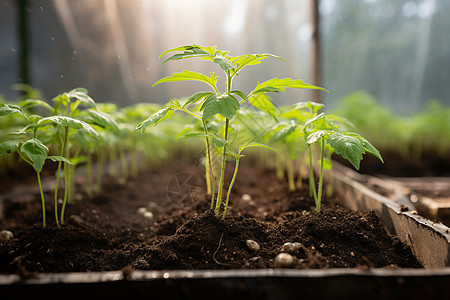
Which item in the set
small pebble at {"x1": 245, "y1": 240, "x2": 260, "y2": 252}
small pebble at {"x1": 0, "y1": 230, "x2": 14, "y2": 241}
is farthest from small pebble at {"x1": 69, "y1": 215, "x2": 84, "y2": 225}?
small pebble at {"x1": 245, "y1": 240, "x2": 260, "y2": 252}

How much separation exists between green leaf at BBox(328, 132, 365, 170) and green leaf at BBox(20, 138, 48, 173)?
0.97 meters

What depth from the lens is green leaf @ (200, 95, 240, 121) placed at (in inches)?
36.7

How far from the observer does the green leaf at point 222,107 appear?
0.93m

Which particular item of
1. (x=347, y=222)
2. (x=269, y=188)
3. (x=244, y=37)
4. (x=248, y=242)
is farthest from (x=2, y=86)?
(x=347, y=222)

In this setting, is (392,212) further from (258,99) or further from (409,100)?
(409,100)

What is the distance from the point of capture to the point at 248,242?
109 centimetres

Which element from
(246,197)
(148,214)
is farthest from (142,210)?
(246,197)

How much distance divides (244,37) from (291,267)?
152 inches

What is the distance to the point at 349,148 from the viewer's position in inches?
37.9

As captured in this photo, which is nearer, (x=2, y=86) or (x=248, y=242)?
(x=248, y=242)

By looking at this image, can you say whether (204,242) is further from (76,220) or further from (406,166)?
(406,166)

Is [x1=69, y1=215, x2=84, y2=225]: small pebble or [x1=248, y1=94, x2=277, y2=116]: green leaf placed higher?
[x1=248, y1=94, x2=277, y2=116]: green leaf

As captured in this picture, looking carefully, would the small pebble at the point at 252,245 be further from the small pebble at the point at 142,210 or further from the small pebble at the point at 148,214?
the small pebble at the point at 142,210

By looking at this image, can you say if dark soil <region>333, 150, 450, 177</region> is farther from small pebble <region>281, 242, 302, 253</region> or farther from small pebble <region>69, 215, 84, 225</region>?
small pebble <region>69, 215, 84, 225</region>
